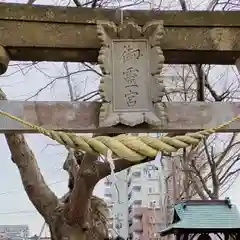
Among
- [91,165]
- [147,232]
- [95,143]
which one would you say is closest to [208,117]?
[95,143]

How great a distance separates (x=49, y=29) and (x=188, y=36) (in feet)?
3.58

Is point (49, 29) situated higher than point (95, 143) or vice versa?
point (49, 29)

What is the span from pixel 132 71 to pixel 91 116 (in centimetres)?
46

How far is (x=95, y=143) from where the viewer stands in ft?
11.0

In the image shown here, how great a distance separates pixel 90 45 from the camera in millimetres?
4055

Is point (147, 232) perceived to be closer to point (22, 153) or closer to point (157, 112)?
point (22, 153)

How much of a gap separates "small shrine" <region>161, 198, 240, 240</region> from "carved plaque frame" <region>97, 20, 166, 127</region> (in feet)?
14.4

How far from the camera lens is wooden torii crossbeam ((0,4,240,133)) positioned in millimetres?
3861

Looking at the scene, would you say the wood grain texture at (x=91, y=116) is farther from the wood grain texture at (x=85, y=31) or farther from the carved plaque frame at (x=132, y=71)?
the wood grain texture at (x=85, y=31)

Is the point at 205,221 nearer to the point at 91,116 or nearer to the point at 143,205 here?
the point at 91,116

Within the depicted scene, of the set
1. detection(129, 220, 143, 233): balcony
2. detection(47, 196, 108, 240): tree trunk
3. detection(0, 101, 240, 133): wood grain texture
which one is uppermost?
detection(129, 220, 143, 233): balcony

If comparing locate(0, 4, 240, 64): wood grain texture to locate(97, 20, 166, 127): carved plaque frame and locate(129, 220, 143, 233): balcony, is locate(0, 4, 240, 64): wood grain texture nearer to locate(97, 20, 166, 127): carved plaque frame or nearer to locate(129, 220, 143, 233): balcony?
locate(97, 20, 166, 127): carved plaque frame

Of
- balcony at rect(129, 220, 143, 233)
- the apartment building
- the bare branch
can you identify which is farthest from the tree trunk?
balcony at rect(129, 220, 143, 233)

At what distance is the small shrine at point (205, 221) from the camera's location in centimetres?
792
